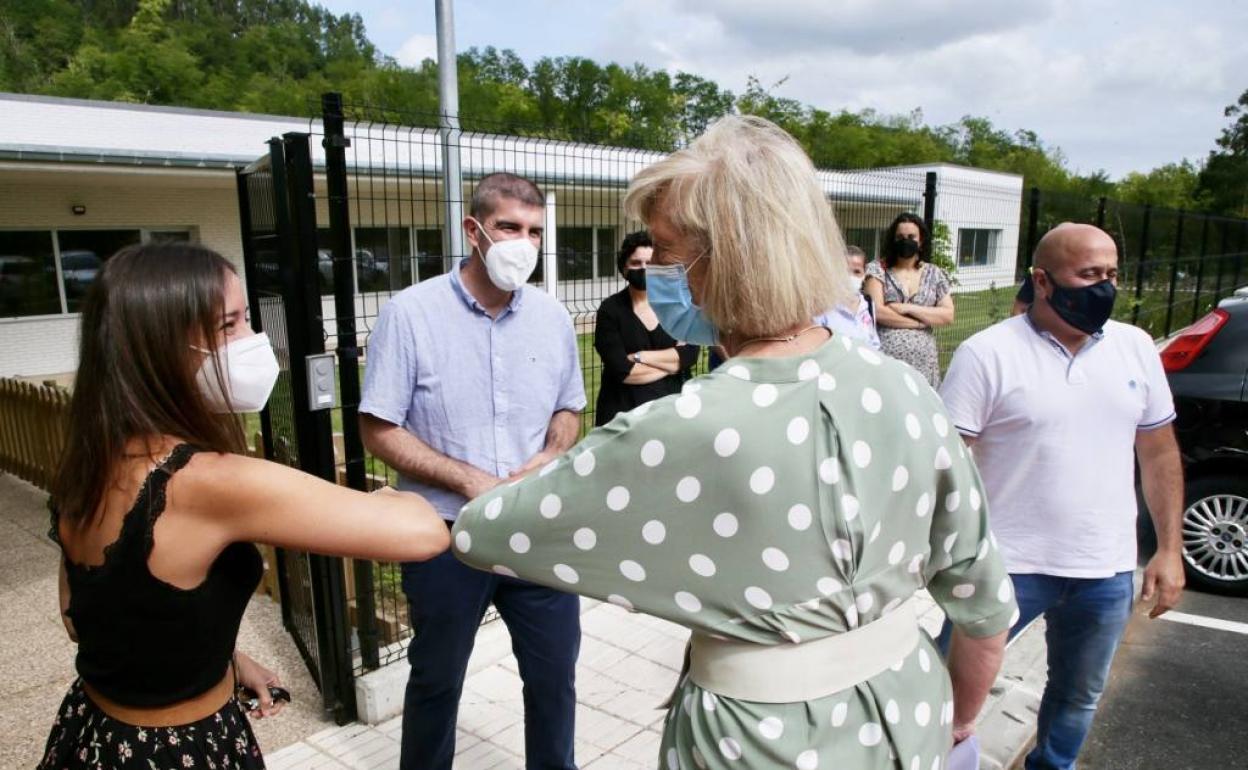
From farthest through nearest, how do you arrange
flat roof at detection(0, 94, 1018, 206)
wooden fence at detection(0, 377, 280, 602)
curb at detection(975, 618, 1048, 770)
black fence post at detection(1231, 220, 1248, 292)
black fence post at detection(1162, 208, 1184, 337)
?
black fence post at detection(1231, 220, 1248, 292), black fence post at detection(1162, 208, 1184, 337), flat roof at detection(0, 94, 1018, 206), wooden fence at detection(0, 377, 280, 602), curb at detection(975, 618, 1048, 770)

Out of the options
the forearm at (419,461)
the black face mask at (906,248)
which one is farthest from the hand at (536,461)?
the black face mask at (906,248)

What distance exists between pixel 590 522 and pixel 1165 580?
240 cm

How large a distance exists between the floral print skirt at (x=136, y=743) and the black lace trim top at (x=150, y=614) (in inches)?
2.5

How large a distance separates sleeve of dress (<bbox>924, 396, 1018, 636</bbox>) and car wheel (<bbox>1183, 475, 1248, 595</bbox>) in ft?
14.5

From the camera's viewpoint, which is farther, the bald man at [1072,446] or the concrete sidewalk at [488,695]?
the concrete sidewalk at [488,695]

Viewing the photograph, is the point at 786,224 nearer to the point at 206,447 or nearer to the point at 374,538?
the point at 374,538

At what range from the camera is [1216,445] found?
5.00 m

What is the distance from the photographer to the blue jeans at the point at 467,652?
8.52 ft

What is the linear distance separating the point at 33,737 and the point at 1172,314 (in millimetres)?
16351

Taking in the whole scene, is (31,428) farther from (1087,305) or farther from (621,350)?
(1087,305)

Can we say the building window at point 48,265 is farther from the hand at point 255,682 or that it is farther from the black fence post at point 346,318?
the hand at point 255,682

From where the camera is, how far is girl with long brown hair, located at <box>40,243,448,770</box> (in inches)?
56.5

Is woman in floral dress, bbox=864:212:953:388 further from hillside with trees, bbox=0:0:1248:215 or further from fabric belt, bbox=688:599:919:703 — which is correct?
hillside with trees, bbox=0:0:1248:215

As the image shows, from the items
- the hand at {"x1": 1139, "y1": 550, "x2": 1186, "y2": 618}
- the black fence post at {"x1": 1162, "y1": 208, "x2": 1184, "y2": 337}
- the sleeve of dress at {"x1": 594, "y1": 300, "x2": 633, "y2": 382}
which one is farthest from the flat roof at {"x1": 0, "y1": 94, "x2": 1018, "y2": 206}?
the hand at {"x1": 1139, "y1": 550, "x2": 1186, "y2": 618}
